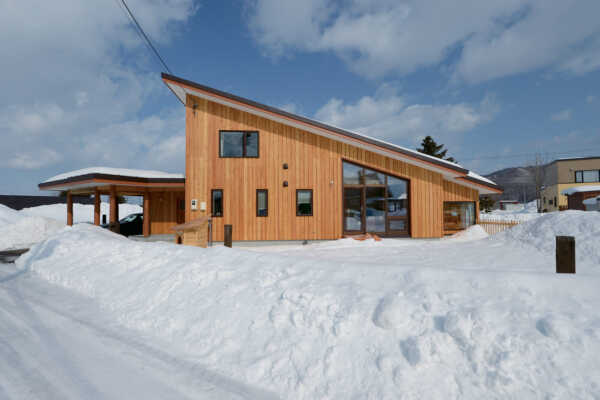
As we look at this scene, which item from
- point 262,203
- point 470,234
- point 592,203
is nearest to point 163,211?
point 262,203

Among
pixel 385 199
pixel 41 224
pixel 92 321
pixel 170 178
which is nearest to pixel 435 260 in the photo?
pixel 385 199

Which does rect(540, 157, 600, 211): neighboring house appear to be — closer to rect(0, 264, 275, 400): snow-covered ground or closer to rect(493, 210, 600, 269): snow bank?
rect(493, 210, 600, 269): snow bank

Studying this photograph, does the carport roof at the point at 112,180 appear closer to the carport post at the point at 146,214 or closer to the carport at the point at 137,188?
the carport at the point at 137,188

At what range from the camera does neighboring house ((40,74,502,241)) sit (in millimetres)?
11781

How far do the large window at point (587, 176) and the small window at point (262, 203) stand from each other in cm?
4201

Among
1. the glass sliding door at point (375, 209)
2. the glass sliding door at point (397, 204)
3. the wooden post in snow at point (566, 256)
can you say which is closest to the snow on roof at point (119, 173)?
the glass sliding door at point (375, 209)

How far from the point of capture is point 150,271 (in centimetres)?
532

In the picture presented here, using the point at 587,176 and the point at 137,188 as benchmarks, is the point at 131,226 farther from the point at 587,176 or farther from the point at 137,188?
the point at 587,176

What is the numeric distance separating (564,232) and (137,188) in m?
17.7

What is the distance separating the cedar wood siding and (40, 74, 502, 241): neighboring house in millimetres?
44

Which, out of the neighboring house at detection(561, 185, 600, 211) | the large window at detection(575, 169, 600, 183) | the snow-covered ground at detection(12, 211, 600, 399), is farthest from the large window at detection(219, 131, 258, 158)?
the large window at detection(575, 169, 600, 183)

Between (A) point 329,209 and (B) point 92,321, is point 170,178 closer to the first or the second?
(A) point 329,209

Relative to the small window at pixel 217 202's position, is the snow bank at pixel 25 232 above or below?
below

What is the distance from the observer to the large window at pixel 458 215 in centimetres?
1277
